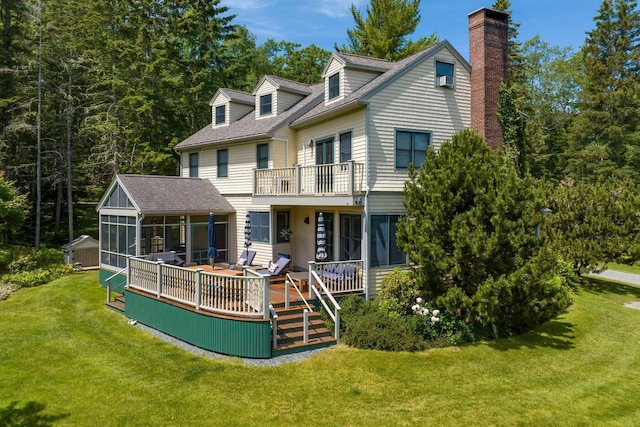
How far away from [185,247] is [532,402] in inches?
589

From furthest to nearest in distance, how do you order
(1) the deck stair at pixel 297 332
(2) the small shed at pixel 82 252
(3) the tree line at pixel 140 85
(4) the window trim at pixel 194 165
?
(3) the tree line at pixel 140 85, (2) the small shed at pixel 82 252, (4) the window trim at pixel 194 165, (1) the deck stair at pixel 297 332

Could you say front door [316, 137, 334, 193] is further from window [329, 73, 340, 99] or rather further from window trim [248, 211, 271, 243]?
window trim [248, 211, 271, 243]

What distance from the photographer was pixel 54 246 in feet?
96.2

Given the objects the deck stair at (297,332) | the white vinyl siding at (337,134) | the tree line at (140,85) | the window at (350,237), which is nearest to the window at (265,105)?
the white vinyl siding at (337,134)

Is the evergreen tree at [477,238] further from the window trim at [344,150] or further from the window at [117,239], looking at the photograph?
the window at [117,239]

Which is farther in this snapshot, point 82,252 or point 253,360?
point 82,252

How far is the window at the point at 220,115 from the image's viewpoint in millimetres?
23453

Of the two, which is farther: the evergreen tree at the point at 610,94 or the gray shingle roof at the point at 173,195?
the evergreen tree at the point at 610,94

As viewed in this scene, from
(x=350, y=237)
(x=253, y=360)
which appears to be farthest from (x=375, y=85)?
(x=253, y=360)

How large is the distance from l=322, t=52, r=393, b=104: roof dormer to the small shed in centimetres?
1698

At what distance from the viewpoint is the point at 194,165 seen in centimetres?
2258

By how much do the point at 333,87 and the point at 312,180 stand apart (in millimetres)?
4201

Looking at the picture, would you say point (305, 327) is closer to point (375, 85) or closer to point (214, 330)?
point (214, 330)

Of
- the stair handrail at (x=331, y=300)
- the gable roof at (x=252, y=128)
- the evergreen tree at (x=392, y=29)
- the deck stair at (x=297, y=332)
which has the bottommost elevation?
the deck stair at (x=297, y=332)
